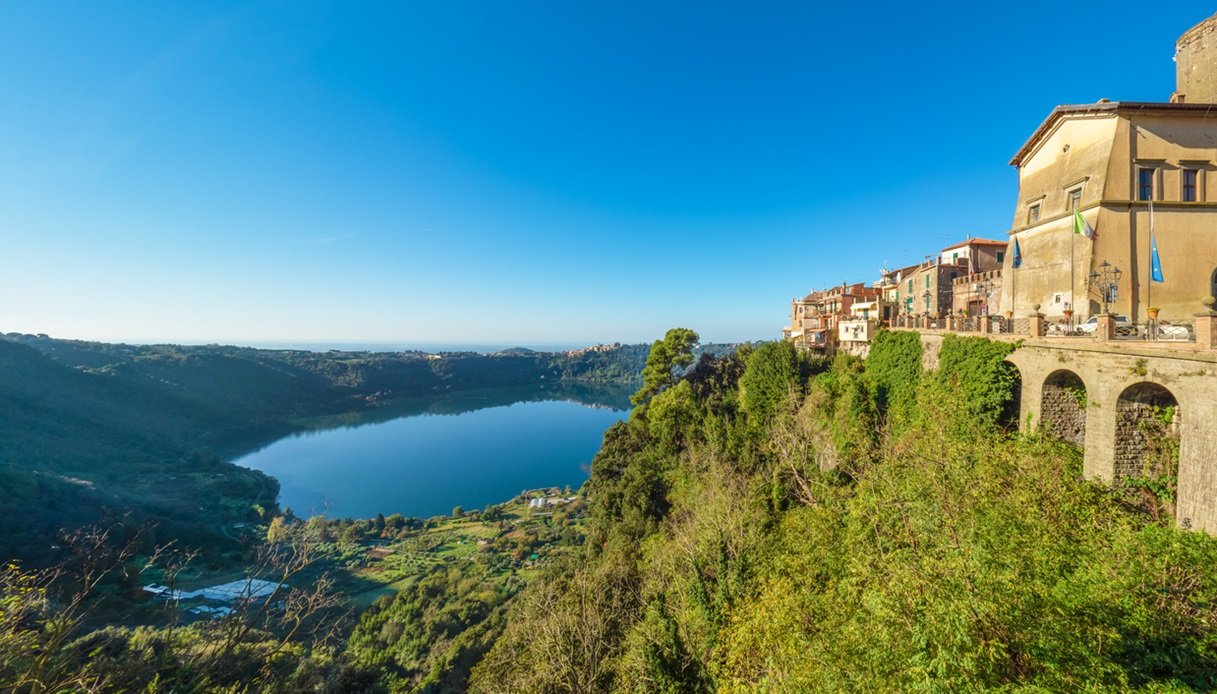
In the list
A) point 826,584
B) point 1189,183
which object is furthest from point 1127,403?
point 1189,183

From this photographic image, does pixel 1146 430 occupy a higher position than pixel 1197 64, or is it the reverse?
pixel 1197 64

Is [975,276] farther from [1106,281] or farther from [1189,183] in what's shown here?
[1106,281]

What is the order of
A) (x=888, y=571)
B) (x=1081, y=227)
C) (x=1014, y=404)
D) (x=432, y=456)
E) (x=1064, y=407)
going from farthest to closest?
1. (x=432, y=456)
2. (x=1081, y=227)
3. (x=1014, y=404)
4. (x=1064, y=407)
5. (x=888, y=571)

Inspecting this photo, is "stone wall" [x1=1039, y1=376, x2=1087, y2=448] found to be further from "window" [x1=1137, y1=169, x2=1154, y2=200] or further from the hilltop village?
"window" [x1=1137, y1=169, x2=1154, y2=200]

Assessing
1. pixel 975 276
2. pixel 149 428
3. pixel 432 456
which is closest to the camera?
pixel 975 276

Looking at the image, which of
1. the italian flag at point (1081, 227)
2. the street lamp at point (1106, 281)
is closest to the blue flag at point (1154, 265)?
the street lamp at point (1106, 281)

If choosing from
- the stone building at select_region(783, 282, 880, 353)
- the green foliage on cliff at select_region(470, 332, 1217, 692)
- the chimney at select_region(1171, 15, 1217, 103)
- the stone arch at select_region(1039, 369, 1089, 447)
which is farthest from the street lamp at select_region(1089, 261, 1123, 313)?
the stone building at select_region(783, 282, 880, 353)

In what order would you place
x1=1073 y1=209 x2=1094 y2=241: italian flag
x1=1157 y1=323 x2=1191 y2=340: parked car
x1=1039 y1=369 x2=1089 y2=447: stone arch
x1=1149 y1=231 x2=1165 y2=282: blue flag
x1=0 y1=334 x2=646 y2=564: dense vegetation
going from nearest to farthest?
1. x1=1157 y1=323 x2=1191 y2=340: parked car
2. x1=1039 y1=369 x2=1089 y2=447: stone arch
3. x1=1149 y1=231 x2=1165 y2=282: blue flag
4. x1=1073 y1=209 x2=1094 y2=241: italian flag
5. x1=0 y1=334 x2=646 y2=564: dense vegetation
